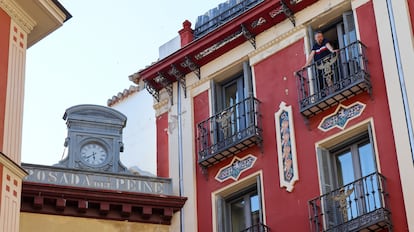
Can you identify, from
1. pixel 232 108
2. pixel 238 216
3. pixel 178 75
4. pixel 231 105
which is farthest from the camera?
pixel 178 75

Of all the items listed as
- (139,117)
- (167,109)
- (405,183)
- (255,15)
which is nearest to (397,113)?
(405,183)

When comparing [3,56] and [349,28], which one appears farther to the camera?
[349,28]

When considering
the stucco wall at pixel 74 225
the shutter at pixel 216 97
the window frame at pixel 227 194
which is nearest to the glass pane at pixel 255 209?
the window frame at pixel 227 194

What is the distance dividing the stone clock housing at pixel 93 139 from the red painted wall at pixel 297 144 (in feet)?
6.96

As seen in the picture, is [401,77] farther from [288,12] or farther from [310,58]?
[288,12]

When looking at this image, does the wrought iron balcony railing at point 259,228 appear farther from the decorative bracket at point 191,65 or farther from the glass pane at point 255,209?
the decorative bracket at point 191,65

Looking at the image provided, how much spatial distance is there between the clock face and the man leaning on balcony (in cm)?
531

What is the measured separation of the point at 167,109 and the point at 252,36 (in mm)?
3094

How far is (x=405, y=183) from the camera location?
18656 millimetres

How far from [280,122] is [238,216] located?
2.28 m

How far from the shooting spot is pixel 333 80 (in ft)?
68.6

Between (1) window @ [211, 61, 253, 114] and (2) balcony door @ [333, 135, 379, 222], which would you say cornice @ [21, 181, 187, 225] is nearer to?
(1) window @ [211, 61, 253, 114]

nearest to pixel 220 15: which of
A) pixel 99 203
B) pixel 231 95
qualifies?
pixel 231 95

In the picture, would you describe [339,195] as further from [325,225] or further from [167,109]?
[167,109]
